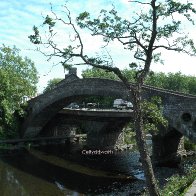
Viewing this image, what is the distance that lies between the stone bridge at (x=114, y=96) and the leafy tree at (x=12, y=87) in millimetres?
1637

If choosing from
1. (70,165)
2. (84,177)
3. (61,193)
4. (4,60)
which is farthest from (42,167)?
(4,60)

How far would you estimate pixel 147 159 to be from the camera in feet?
48.6

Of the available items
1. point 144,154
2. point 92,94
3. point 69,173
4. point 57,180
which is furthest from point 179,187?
point 92,94

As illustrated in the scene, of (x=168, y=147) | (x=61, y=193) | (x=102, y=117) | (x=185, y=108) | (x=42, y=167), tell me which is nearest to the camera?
(x=61, y=193)

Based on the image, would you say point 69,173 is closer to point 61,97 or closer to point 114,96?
point 114,96

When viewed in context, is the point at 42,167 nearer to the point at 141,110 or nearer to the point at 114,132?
the point at 114,132

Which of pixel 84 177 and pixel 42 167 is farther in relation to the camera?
pixel 42 167

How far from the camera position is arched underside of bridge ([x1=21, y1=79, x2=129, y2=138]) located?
1447 inches

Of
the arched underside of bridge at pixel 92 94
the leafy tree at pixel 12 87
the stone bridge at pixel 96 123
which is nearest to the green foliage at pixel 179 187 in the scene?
the arched underside of bridge at pixel 92 94

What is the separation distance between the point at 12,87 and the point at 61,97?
7.42 metres

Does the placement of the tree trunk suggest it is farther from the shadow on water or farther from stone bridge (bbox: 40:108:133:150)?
stone bridge (bbox: 40:108:133:150)

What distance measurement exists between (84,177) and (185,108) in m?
10.1

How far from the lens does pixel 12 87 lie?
154 ft

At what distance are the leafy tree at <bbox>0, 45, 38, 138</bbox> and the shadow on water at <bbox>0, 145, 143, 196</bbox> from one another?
415 inches
